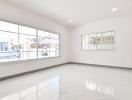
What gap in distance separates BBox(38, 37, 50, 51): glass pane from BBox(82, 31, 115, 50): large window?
8.77ft

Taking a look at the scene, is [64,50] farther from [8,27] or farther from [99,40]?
[8,27]

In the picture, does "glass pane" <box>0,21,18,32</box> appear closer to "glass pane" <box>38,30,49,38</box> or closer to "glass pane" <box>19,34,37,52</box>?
"glass pane" <box>19,34,37,52</box>

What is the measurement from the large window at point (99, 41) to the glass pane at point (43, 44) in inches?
105

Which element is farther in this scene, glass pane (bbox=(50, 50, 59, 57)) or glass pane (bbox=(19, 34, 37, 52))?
glass pane (bbox=(50, 50, 59, 57))

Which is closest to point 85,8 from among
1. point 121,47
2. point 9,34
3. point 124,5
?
point 124,5

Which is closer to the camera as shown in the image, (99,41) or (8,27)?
(8,27)

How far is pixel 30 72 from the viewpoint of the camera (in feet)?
14.6

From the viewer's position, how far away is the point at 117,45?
5.39 metres

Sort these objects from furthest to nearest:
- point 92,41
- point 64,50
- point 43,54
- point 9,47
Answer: point 64,50 → point 92,41 → point 43,54 → point 9,47

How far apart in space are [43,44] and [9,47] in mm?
1818

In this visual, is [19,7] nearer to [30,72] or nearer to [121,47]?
[30,72]

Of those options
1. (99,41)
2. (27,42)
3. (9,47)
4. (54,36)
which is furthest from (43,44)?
(99,41)

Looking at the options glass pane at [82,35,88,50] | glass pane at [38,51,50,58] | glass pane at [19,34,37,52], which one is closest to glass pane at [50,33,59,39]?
glass pane at [38,51,50,58]

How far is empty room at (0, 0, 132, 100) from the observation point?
8.87ft
